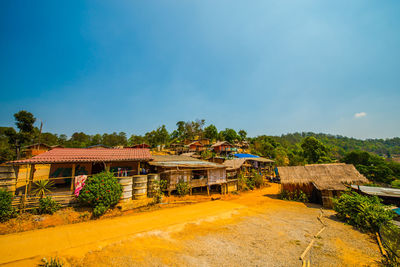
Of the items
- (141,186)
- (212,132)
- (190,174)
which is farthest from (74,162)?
(212,132)

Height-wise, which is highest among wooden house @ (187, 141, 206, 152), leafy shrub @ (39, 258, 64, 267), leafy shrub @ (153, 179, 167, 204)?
wooden house @ (187, 141, 206, 152)

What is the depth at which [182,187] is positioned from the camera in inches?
569

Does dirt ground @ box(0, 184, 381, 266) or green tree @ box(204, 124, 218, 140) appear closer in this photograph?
dirt ground @ box(0, 184, 381, 266)

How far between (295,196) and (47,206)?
809 inches

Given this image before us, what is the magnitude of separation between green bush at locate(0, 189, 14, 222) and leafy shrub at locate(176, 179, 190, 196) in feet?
33.7

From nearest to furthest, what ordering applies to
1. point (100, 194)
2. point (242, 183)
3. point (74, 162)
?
1. point (100, 194)
2. point (74, 162)
3. point (242, 183)

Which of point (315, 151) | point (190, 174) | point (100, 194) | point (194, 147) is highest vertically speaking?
point (194, 147)

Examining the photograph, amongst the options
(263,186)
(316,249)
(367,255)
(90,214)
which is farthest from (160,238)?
(263,186)

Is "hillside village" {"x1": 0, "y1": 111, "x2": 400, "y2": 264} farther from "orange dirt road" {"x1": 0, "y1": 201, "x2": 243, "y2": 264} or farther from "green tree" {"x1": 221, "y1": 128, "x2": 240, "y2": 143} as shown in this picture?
"green tree" {"x1": 221, "y1": 128, "x2": 240, "y2": 143}

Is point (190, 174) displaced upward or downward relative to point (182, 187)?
upward

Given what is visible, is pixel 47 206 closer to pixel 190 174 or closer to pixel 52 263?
pixel 52 263

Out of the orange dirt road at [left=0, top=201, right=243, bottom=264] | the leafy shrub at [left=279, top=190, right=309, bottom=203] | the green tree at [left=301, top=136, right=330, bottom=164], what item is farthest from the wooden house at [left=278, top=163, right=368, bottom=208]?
the green tree at [left=301, top=136, right=330, bottom=164]

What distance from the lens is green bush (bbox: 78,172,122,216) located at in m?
9.58

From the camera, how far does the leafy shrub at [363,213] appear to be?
8693 mm
